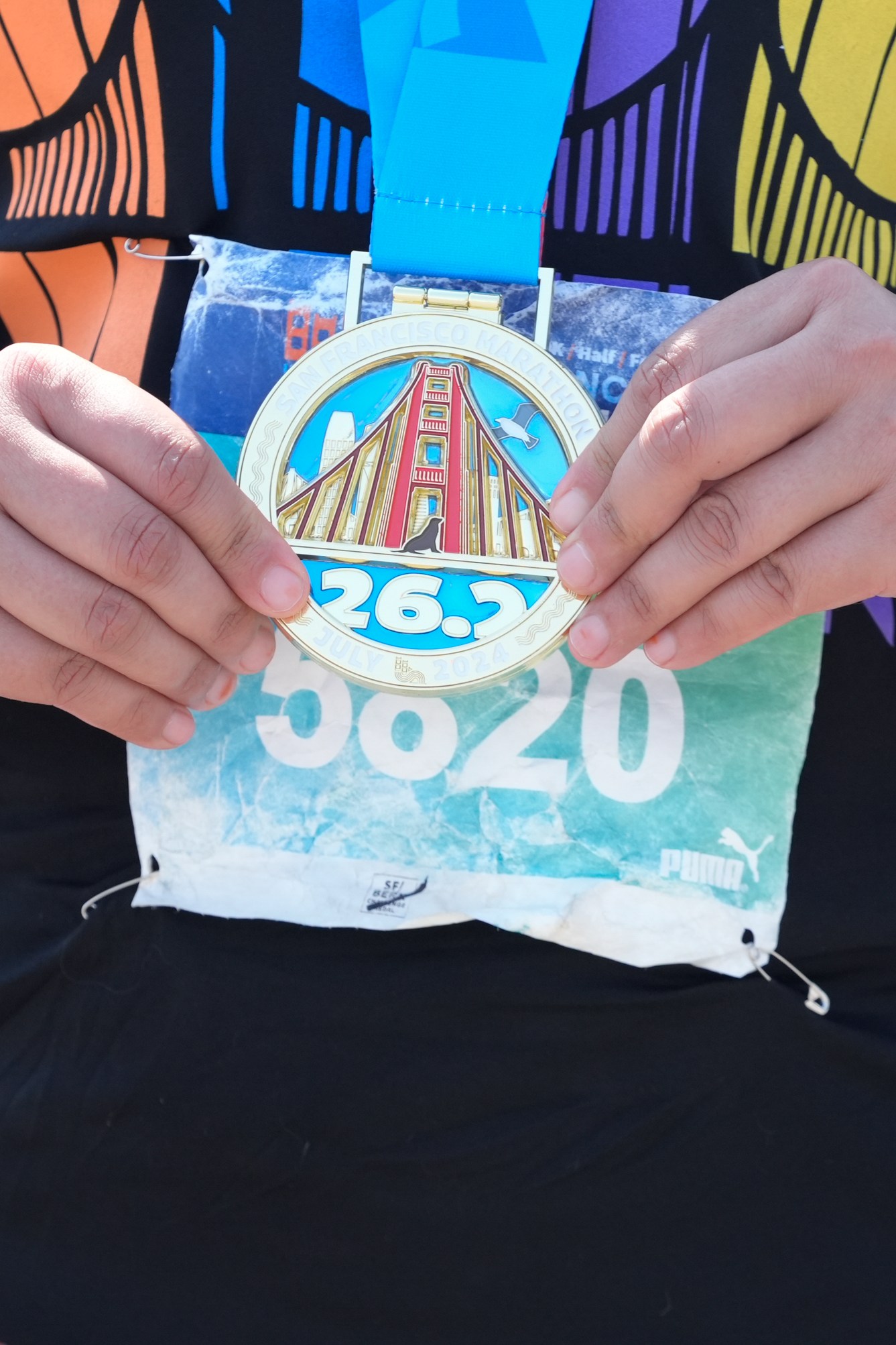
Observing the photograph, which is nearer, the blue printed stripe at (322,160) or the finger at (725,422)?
the finger at (725,422)

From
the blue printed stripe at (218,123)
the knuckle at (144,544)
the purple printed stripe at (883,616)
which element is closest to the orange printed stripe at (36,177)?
the blue printed stripe at (218,123)

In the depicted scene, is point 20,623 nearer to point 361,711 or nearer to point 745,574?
point 361,711

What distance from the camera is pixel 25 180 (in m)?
0.87

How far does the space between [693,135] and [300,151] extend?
33cm

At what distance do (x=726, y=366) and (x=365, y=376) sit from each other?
0.93ft

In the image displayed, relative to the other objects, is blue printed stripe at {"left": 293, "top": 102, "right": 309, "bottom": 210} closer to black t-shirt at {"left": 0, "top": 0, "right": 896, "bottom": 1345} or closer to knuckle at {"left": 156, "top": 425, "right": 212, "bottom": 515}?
black t-shirt at {"left": 0, "top": 0, "right": 896, "bottom": 1345}

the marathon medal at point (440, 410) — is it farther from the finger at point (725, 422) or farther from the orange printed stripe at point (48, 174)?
the orange printed stripe at point (48, 174)

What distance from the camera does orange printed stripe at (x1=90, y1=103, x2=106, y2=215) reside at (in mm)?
840

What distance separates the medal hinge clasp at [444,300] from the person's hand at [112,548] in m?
0.20

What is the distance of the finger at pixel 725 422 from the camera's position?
24.8 inches

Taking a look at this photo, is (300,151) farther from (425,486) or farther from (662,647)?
(662,647)

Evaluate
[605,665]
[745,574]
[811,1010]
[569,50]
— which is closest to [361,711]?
[605,665]

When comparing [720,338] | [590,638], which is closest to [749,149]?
[720,338]

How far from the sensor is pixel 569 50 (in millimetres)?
755
